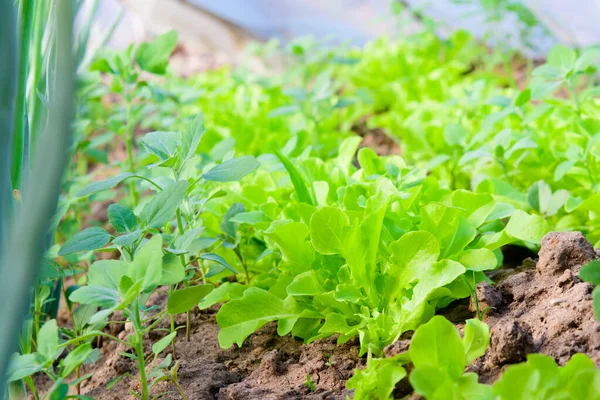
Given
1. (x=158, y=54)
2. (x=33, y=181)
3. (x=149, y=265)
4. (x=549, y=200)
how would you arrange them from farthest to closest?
(x=158, y=54), (x=549, y=200), (x=149, y=265), (x=33, y=181)

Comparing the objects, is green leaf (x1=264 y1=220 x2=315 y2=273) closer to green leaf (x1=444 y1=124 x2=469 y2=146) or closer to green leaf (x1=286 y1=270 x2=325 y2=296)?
green leaf (x1=286 y1=270 x2=325 y2=296)

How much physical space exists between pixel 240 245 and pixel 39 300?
0.36 m

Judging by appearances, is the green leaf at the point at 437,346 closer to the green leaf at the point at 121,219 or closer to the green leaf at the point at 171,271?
the green leaf at the point at 171,271

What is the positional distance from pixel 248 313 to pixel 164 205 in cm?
23

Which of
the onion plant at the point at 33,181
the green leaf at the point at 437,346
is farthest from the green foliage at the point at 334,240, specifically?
the onion plant at the point at 33,181

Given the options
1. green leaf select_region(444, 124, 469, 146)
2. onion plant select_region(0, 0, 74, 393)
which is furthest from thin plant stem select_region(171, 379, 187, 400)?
green leaf select_region(444, 124, 469, 146)

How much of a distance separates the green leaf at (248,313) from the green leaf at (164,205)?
19cm

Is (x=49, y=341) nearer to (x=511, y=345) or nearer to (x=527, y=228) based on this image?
(x=511, y=345)

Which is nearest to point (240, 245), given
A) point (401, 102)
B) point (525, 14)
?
point (401, 102)

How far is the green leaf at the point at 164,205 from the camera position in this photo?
2.65ft

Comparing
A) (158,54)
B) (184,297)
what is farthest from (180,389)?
(158,54)

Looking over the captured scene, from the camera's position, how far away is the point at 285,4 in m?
4.20

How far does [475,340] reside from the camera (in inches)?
29.1

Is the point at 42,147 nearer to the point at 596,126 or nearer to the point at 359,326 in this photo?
the point at 359,326
